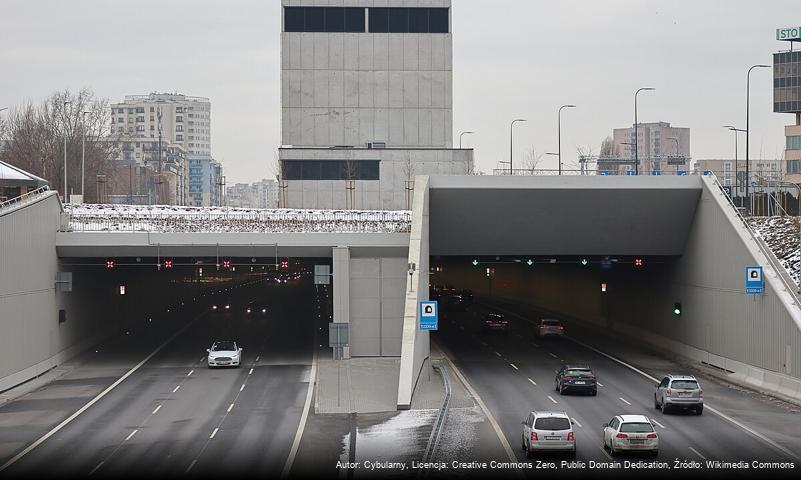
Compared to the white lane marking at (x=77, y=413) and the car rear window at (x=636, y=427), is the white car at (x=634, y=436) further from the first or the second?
the white lane marking at (x=77, y=413)

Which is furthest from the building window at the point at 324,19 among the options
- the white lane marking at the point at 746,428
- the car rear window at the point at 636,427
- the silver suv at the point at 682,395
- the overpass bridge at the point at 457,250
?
the car rear window at the point at 636,427

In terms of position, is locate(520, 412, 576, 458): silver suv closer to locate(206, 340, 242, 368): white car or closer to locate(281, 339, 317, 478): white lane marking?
locate(281, 339, 317, 478): white lane marking

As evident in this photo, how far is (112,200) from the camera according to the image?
13812cm

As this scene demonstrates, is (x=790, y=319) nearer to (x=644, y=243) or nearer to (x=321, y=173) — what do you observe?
(x=644, y=243)

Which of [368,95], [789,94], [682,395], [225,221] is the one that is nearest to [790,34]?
[789,94]

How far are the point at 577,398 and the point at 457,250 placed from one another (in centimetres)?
1775

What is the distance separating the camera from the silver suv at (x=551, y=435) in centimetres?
3003

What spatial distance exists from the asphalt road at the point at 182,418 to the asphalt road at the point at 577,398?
8048 millimetres

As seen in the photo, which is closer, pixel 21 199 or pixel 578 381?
pixel 578 381

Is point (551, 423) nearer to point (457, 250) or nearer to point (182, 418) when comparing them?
point (182, 418)

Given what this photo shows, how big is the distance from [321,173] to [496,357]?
52.7 metres

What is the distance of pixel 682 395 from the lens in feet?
127

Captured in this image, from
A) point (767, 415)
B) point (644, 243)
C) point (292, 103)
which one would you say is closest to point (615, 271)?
point (644, 243)

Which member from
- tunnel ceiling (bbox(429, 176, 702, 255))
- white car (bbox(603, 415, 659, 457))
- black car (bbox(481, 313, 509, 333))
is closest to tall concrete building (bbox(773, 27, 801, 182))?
black car (bbox(481, 313, 509, 333))
